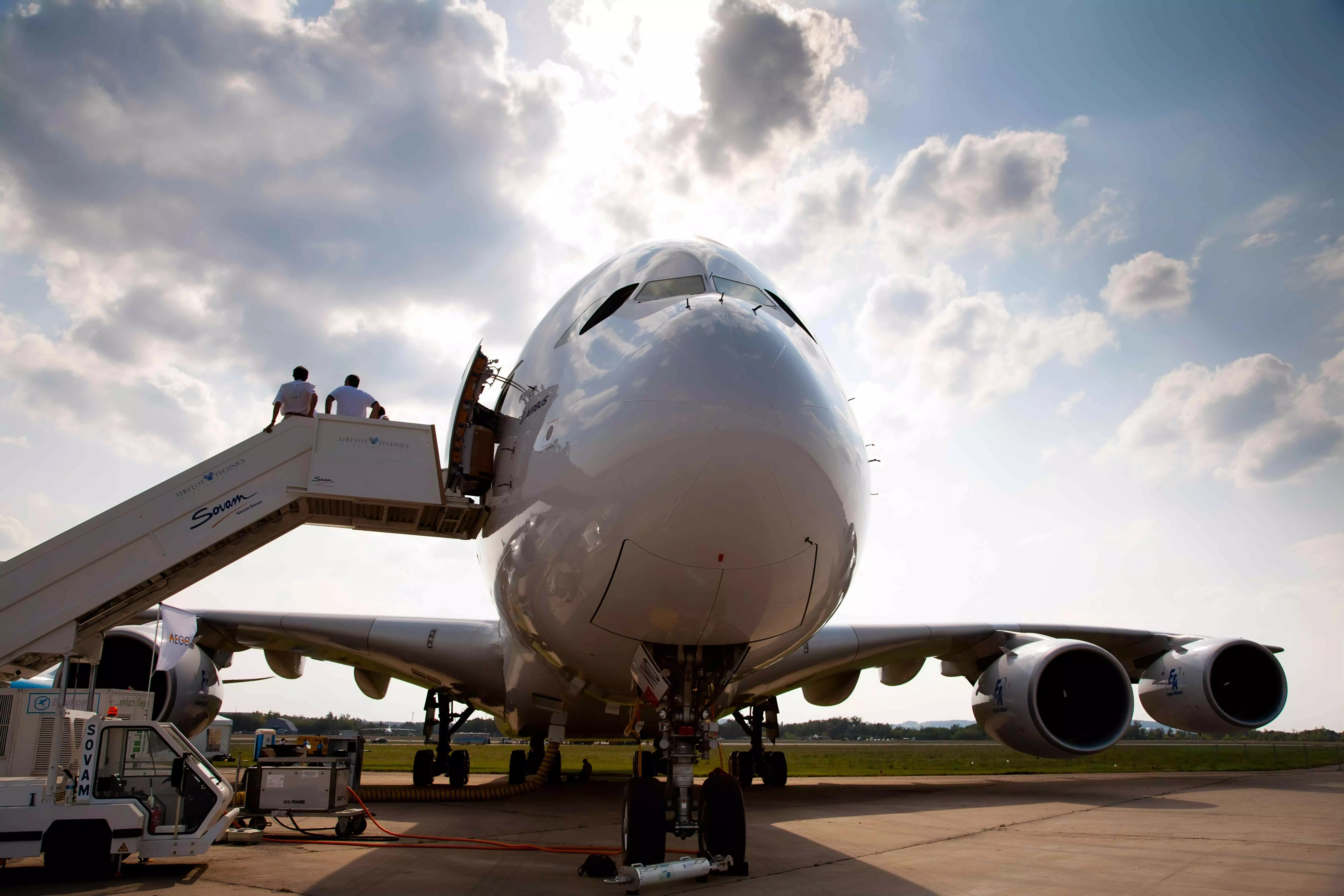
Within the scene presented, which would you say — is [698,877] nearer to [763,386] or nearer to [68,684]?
[763,386]

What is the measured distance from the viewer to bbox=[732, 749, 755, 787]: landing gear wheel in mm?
14984

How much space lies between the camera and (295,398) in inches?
350

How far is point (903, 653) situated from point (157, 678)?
10456 mm

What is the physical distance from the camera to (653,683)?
6.14 meters

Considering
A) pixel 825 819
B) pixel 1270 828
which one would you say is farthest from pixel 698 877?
pixel 1270 828

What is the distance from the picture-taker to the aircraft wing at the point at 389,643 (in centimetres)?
1195

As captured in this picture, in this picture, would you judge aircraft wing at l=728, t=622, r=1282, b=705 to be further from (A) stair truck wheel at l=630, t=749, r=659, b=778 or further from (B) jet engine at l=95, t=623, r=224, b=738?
(B) jet engine at l=95, t=623, r=224, b=738

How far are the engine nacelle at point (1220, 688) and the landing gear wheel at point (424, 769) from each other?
37.4 ft

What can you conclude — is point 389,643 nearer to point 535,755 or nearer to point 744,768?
point 535,755

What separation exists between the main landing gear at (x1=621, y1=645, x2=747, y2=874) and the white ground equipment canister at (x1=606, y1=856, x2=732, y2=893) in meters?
0.15

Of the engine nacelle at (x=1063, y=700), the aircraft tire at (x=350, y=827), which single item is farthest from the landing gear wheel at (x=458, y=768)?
the engine nacelle at (x=1063, y=700)

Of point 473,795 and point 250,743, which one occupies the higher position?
point 473,795

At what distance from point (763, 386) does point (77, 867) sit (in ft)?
19.0

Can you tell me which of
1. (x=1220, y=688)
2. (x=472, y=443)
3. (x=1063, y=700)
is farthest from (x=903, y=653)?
(x=472, y=443)
